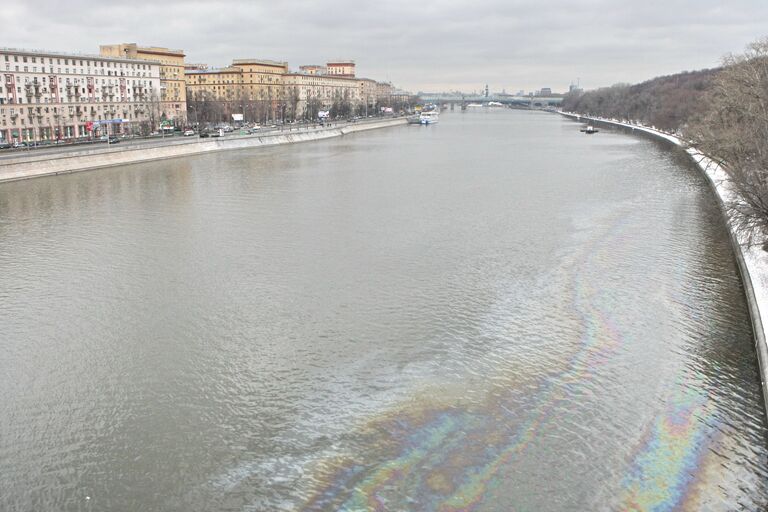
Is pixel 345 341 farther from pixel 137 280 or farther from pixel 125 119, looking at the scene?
pixel 125 119

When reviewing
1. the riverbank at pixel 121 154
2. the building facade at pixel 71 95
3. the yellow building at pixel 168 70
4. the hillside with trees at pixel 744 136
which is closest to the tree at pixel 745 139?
the hillside with trees at pixel 744 136

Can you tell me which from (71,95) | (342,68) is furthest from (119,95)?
(342,68)

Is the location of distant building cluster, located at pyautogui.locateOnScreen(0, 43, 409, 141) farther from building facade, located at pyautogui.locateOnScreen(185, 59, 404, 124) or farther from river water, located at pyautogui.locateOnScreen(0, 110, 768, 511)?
river water, located at pyautogui.locateOnScreen(0, 110, 768, 511)

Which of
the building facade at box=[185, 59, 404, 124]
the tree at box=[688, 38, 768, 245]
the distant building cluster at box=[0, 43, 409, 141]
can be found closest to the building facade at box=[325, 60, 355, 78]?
the building facade at box=[185, 59, 404, 124]

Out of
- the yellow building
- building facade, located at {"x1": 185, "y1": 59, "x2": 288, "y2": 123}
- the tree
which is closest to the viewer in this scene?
the tree

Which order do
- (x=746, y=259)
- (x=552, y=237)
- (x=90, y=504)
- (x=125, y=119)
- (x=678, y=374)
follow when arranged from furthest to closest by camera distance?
1. (x=125, y=119)
2. (x=552, y=237)
3. (x=746, y=259)
4. (x=678, y=374)
5. (x=90, y=504)

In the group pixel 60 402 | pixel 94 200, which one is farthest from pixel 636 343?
pixel 94 200
